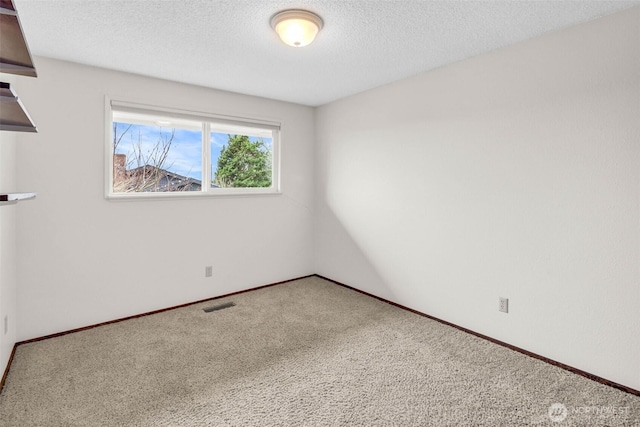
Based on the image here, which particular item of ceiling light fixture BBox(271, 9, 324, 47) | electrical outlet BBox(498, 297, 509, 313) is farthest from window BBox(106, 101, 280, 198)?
electrical outlet BBox(498, 297, 509, 313)

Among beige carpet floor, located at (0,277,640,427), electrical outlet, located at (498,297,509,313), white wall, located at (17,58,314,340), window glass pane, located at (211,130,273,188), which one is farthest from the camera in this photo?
window glass pane, located at (211,130,273,188)

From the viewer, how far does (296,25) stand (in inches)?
83.2

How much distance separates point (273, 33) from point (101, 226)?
2221 millimetres

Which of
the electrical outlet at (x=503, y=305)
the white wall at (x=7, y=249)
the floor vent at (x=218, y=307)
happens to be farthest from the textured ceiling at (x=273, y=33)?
the floor vent at (x=218, y=307)

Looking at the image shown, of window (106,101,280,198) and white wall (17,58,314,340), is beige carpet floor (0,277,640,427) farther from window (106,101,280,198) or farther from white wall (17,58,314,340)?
window (106,101,280,198)

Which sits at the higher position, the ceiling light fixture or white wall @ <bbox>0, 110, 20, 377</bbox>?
the ceiling light fixture

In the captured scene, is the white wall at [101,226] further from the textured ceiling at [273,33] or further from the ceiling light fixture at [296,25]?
the ceiling light fixture at [296,25]

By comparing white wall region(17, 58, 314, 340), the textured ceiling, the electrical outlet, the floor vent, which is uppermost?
the textured ceiling

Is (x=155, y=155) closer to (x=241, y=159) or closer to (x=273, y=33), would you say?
(x=241, y=159)

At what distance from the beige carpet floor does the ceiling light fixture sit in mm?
2181

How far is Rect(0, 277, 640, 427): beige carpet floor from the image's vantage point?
1859 millimetres

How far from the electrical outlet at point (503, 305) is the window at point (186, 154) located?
272 cm

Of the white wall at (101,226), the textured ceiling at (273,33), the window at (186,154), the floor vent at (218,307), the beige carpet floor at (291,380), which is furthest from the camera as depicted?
the floor vent at (218,307)

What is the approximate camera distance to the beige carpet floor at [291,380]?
6.10 ft
